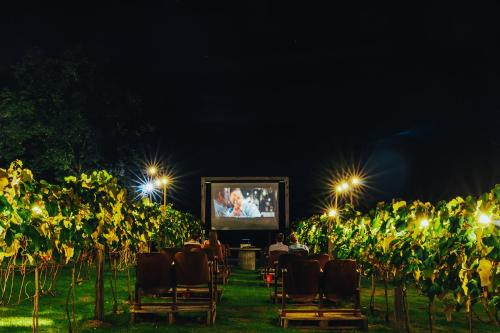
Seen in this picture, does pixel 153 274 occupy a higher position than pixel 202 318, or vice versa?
pixel 153 274

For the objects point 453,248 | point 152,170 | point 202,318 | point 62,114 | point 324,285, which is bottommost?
point 202,318

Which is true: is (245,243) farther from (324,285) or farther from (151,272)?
(324,285)

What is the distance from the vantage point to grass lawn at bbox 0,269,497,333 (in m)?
7.75

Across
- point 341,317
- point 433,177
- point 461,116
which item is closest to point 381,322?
point 341,317

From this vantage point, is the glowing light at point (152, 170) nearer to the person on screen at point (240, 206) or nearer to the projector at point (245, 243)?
the projector at point (245, 243)

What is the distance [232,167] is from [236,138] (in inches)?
50.2

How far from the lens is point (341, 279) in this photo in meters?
7.83

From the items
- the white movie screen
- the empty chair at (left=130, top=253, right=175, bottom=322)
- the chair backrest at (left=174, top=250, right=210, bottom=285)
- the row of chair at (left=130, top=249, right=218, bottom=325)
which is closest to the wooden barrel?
the white movie screen

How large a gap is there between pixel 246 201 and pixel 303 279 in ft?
54.9

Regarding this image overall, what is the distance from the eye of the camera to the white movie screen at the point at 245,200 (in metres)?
24.6

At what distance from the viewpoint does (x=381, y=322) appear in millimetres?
8492

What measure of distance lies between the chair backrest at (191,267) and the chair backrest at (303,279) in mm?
1234

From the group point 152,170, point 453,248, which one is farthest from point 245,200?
point 453,248

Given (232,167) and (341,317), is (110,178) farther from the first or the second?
(232,167)
